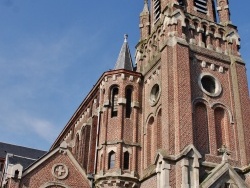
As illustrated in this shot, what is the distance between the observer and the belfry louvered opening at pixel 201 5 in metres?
31.4

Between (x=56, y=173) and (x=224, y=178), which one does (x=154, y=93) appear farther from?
(x=56, y=173)

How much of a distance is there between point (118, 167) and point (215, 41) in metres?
12.0

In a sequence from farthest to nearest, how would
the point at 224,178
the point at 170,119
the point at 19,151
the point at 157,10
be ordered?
the point at 19,151
the point at 157,10
the point at 170,119
the point at 224,178

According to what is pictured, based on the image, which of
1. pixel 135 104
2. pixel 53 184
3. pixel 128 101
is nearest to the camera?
pixel 53 184

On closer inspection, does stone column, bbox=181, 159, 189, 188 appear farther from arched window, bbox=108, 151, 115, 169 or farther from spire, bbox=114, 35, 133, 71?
spire, bbox=114, 35, 133, 71

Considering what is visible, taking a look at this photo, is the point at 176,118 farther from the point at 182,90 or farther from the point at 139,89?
the point at 139,89

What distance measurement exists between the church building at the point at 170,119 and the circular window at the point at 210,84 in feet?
0.22

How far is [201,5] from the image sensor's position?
104 ft

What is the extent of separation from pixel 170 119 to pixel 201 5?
12.1 meters

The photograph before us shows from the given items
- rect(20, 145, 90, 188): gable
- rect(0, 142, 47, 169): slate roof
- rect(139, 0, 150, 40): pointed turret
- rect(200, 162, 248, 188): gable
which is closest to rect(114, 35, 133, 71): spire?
rect(139, 0, 150, 40): pointed turret

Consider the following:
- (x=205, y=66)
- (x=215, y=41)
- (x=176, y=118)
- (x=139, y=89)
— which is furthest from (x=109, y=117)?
(x=215, y=41)

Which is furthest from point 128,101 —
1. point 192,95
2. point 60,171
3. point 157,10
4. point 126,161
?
point 157,10

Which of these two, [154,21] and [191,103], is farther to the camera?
[154,21]

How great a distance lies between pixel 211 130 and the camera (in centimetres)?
2539
